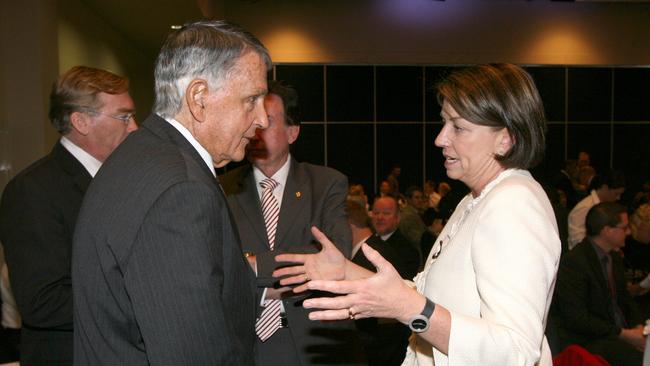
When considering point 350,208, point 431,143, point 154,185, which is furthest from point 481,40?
point 154,185

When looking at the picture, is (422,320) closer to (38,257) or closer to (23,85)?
(38,257)

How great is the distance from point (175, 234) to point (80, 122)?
139 cm

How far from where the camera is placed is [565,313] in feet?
13.1

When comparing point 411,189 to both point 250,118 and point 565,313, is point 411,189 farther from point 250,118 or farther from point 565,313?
point 250,118

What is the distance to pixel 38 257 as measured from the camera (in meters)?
1.91

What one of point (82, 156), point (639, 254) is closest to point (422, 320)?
point (82, 156)

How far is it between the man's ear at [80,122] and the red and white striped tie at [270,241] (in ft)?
2.19

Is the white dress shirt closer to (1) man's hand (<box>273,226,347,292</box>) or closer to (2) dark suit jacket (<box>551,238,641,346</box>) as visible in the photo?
(2) dark suit jacket (<box>551,238,641,346</box>)

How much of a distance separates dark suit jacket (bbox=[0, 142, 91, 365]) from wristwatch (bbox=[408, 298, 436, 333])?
115 cm

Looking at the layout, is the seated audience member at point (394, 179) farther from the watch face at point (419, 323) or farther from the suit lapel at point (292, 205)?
the watch face at point (419, 323)

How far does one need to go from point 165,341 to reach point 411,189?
907 cm

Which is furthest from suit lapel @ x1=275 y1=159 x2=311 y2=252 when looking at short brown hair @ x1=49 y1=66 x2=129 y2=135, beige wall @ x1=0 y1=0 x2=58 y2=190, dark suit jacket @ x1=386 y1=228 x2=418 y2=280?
beige wall @ x1=0 y1=0 x2=58 y2=190

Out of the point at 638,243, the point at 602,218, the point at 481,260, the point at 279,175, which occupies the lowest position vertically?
the point at 638,243

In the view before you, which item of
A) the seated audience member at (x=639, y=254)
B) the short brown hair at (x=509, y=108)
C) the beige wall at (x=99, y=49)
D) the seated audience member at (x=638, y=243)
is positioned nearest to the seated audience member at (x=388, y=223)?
the seated audience member at (x=639, y=254)
